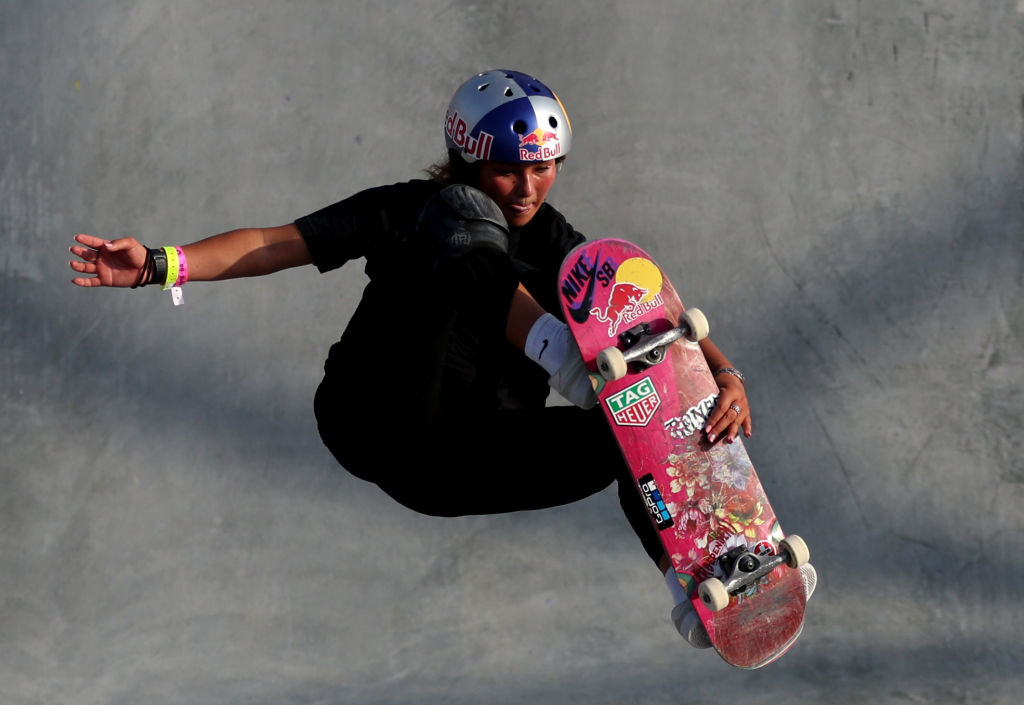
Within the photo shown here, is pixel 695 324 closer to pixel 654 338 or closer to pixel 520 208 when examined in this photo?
pixel 654 338

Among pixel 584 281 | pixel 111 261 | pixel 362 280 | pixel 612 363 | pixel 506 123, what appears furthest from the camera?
pixel 362 280

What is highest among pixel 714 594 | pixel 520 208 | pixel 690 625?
pixel 520 208

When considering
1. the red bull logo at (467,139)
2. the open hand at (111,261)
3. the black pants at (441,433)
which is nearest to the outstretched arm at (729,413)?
the black pants at (441,433)

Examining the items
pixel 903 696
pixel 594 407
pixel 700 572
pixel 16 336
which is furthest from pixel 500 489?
pixel 16 336

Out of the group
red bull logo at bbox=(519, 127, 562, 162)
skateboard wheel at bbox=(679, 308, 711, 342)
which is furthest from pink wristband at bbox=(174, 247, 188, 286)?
skateboard wheel at bbox=(679, 308, 711, 342)

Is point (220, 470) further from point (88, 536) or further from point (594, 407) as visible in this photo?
point (594, 407)

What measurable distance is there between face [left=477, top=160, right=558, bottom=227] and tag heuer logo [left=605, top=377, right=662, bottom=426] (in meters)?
0.74

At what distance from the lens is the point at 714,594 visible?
3490mm

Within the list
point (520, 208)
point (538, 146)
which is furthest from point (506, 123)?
point (520, 208)

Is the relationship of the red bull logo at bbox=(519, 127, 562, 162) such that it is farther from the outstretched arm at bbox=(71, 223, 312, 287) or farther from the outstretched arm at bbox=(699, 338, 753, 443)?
the outstretched arm at bbox=(699, 338, 753, 443)

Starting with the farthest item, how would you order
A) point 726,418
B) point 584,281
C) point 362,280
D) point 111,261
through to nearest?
point 362,280, point 726,418, point 584,281, point 111,261

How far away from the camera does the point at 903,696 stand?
553 cm

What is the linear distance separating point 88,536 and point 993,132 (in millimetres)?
5539

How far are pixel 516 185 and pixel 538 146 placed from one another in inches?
5.9
